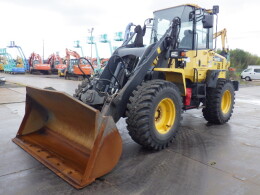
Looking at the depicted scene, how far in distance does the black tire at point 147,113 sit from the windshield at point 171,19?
5.81ft

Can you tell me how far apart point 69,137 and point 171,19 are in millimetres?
3363

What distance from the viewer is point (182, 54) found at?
14.6 ft

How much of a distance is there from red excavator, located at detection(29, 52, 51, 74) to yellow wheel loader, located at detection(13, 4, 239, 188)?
2523 centimetres

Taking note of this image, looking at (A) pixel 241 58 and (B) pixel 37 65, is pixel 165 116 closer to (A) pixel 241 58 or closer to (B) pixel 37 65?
(B) pixel 37 65

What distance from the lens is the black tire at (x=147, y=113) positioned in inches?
134

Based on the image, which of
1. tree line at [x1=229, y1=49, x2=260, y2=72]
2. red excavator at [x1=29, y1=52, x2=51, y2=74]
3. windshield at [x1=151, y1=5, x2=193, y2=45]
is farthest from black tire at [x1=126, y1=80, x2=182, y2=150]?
tree line at [x1=229, y1=49, x2=260, y2=72]

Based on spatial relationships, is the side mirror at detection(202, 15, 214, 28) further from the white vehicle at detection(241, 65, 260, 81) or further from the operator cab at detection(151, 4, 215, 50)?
the white vehicle at detection(241, 65, 260, 81)

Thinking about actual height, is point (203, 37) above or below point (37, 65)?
below

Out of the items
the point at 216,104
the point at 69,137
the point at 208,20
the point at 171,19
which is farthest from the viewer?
the point at 216,104

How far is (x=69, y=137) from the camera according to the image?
3631 millimetres

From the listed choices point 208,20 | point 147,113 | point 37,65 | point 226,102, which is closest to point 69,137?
point 147,113

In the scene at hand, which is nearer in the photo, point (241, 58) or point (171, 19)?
point (171, 19)

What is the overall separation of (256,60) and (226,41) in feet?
125

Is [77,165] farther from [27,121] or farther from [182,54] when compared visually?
[182,54]
